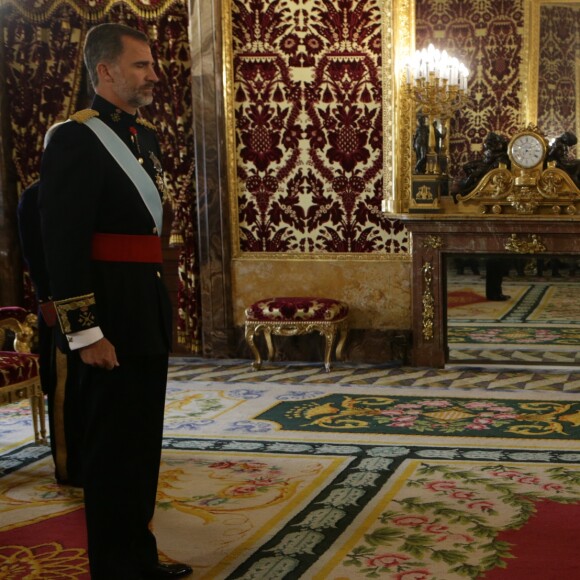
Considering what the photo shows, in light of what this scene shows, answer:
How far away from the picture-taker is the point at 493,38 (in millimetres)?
6203

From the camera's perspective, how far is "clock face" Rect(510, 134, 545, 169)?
19.6 ft

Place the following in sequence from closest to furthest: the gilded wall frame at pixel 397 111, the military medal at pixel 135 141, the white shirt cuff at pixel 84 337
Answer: the white shirt cuff at pixel 84 337
the military medal at pixel 135 141
the gilded wall frame at pixel 397 111

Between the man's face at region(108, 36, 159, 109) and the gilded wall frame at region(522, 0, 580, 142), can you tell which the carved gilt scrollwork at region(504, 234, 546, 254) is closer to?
the gilded wall frame at region(522, 0, 580, 142)

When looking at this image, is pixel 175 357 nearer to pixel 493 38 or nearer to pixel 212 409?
pixel 212 409

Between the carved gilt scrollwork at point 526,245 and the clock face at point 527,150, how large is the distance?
46 cm

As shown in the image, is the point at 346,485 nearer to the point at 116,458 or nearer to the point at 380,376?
the point at 116,458

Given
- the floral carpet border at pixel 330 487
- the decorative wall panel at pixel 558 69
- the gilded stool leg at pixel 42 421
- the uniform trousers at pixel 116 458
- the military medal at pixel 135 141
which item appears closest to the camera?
the uniform trousers at pixel 116 458

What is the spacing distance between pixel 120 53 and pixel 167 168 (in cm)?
447

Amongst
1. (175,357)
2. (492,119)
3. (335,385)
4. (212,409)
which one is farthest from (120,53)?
(175,357)

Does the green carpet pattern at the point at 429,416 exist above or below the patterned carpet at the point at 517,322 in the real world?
below

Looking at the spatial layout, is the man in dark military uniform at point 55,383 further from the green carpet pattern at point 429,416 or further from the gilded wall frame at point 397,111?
the gilded wall frame at point 397,111

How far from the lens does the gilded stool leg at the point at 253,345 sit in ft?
20.8

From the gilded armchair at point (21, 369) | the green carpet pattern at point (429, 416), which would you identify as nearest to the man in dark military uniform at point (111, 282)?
the gilded armchair at point (21, 369)

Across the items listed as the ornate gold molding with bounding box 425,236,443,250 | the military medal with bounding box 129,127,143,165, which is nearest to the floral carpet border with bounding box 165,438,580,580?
the military medal with bounding box 129,127,143,165
